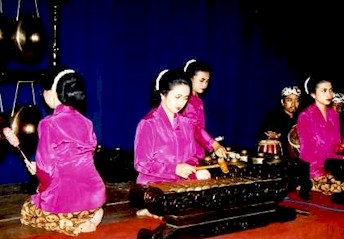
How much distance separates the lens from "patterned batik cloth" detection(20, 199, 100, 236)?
3.41 metres

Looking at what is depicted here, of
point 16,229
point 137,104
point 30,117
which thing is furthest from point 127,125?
point 16,229

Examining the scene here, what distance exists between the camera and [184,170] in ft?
11.5

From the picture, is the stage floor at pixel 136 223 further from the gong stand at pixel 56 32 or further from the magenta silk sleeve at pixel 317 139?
the gong stand at pixel 56 32

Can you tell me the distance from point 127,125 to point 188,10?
6.09ft

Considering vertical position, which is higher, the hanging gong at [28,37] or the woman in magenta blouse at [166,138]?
the hanging gong at [28,37]

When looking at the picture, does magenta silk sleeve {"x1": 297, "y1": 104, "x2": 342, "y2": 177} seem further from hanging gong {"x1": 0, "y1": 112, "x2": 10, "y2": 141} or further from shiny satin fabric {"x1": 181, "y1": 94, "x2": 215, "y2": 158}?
hanging gong {"x1": 0, "y1": 112, "x2": 10, "y2": 141}

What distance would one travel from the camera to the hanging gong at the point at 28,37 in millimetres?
4960

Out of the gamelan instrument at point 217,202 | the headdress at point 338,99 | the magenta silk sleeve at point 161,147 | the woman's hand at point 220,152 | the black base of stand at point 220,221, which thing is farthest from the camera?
the headdress at point 338,99

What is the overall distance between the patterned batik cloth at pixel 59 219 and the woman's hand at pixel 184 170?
679 mm

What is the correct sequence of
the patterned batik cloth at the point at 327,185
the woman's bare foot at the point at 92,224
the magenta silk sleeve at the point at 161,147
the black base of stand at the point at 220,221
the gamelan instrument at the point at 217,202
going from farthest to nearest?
1. the patterned batik cloth at the point at 327,185
2. the magenta silk sleeve at the point at 161,147
3. the woman's bare foot at the point at 92,224
4. the black base of stand at the point at 220,221
5. the gamelan instrument at the point at 217,202

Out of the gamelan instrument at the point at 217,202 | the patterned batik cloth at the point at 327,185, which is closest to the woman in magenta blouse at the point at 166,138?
the gamelan instrument at the point at 217,202

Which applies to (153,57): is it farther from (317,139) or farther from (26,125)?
(317,139)

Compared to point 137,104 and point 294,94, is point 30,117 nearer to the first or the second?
point 137,104

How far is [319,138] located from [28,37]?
317 centimetres
